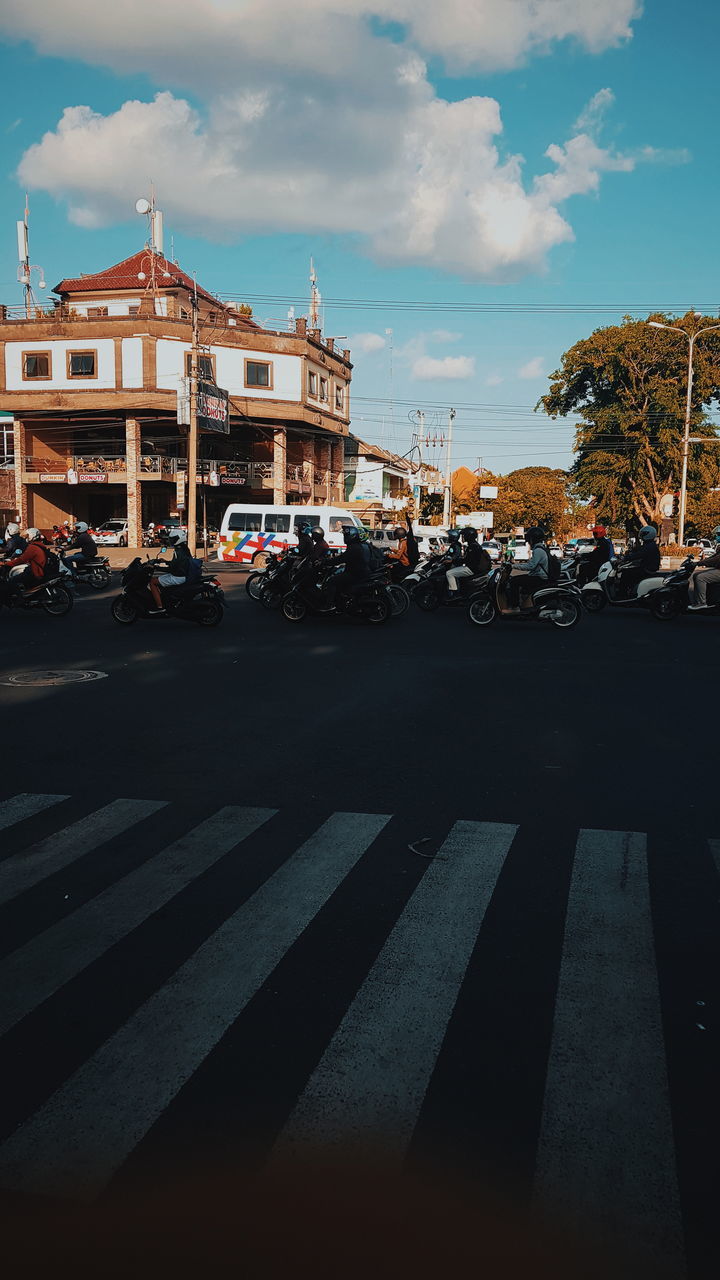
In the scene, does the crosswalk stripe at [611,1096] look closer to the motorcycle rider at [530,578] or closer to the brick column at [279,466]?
the motorcycle rider at [530,578]

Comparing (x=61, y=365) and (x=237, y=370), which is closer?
(x=61, y=365)

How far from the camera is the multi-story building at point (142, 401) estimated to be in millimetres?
52344

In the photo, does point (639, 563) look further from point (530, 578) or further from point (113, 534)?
point (113, 534)

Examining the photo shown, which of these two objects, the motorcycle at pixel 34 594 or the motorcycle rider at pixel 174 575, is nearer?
the motorcycle rider at pixel 174 575

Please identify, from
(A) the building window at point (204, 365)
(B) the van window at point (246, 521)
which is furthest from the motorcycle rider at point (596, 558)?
(A) the building window at point (204, 365)

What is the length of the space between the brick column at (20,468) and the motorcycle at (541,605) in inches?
1675

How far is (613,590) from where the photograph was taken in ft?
67.6

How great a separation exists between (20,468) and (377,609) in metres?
42.7

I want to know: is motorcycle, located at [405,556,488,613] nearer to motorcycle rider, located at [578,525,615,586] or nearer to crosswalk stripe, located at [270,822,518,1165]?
motorcycle rider, located at [578,525,615,586]

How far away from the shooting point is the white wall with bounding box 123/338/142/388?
51.9 metres

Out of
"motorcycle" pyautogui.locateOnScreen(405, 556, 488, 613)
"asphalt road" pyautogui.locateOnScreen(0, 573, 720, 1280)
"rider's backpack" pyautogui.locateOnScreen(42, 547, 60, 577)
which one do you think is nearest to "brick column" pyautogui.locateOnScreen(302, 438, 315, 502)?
"motorcycle" pyautogui.locateOnScreen(405, 556, 488, 613)

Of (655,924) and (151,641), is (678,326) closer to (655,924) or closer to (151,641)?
(151,641)

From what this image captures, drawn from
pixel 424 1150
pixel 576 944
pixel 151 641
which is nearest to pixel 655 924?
pixel 576 944

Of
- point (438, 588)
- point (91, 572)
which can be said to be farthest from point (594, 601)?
point (91, 572)
